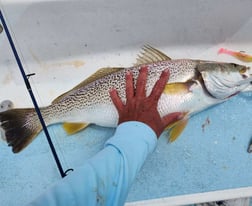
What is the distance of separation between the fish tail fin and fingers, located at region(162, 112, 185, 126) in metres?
0.48

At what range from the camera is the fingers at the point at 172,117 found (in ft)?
4.24

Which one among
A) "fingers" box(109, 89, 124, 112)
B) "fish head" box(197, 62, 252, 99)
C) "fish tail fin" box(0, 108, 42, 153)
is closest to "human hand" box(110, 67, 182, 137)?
"fingers" box(109, 89, 124, 112)

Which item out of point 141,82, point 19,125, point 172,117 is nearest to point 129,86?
point 141,82

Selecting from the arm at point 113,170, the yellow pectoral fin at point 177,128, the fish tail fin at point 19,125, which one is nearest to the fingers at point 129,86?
the arm at point 113,170

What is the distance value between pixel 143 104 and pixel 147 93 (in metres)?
0.10

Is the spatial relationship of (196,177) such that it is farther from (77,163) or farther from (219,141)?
(77,163)

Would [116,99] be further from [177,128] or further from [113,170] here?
[113,170]

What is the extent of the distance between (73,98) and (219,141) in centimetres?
59

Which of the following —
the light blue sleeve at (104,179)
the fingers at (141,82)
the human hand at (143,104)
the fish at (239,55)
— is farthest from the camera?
the fish at (239,55)

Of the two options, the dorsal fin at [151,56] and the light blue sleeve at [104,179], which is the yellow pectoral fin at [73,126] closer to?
the dorsal fin at [151,56]

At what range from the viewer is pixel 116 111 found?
137cm

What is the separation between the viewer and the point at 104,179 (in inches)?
33.7

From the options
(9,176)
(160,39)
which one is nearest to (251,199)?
(160,39)

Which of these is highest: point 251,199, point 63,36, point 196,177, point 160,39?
point 63,36
